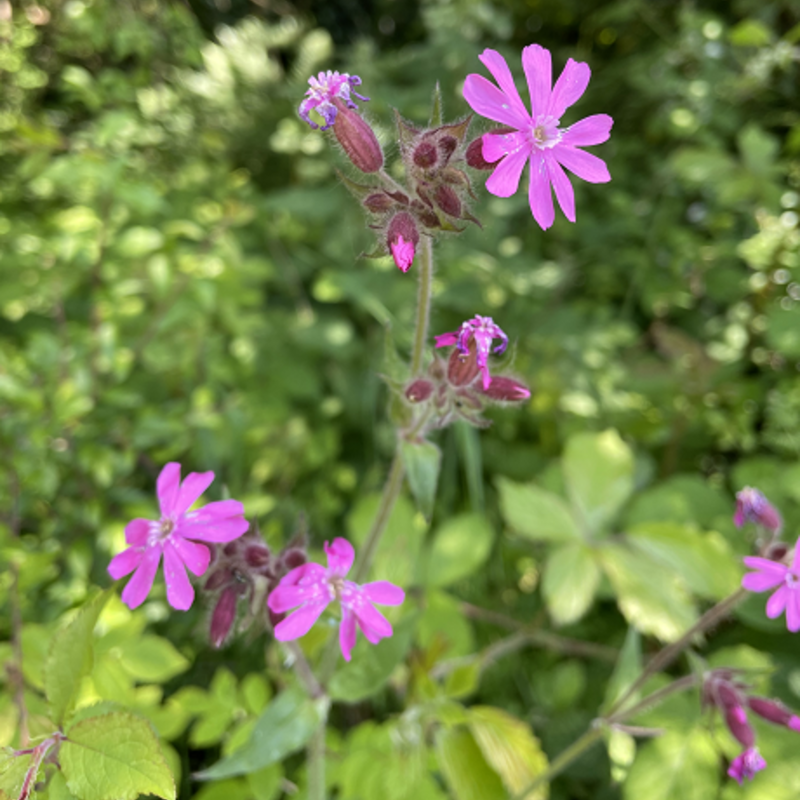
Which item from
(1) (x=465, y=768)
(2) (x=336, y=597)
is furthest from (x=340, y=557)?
(1) (x=465, y=768)

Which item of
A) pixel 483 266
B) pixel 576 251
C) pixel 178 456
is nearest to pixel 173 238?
pixel 178 456

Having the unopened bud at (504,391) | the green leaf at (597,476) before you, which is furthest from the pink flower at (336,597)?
the green leaf at (597,476)

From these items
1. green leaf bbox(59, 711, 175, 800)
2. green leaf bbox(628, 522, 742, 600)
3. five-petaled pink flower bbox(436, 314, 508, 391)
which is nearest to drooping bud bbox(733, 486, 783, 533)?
green leaf bbox(628, 522, 742, 600)

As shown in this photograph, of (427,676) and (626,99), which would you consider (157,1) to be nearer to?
(626,99)

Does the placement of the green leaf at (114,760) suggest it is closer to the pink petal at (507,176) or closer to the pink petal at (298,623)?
the pink petal at (298,623)

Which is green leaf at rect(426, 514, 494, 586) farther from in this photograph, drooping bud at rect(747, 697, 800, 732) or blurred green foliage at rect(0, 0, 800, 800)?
drooping bud at rect(747, 697, 800, 732)

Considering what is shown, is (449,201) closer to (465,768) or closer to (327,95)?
(327,95)
